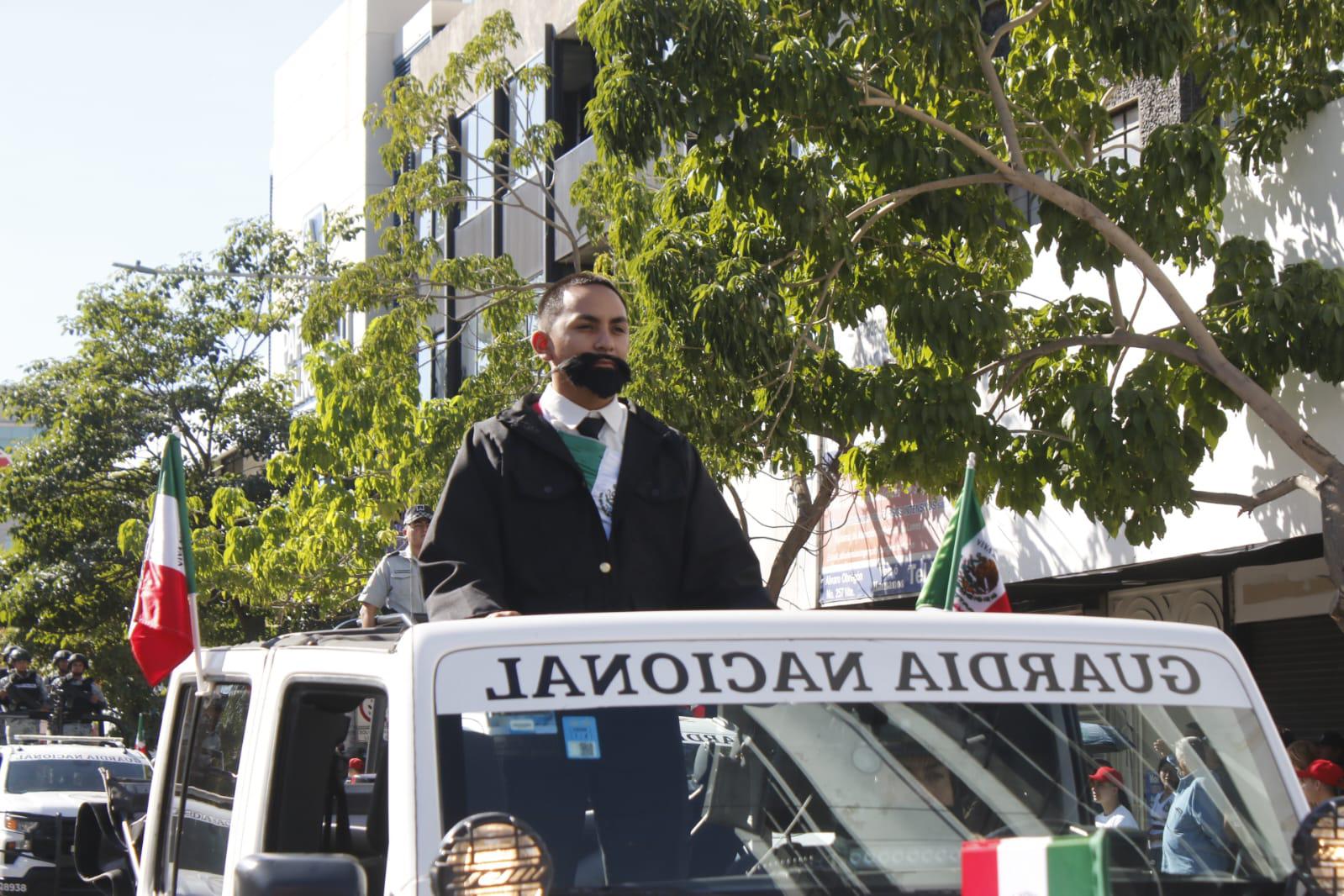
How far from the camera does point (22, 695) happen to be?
841 inches

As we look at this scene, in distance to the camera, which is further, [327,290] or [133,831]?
[327,290]

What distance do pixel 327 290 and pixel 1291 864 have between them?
46.6 feet

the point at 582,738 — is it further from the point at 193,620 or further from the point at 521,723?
the point at 193,620

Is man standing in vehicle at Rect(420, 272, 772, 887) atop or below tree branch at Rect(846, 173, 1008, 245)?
below

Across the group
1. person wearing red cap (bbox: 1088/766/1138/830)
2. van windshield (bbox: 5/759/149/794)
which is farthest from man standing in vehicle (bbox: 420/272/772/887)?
van windshield (bbox: 5/759/149/794)

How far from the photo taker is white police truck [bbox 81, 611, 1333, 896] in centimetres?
275

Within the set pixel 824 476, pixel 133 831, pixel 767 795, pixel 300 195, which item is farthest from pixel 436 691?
pixel 300 195

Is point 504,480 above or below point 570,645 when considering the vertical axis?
above

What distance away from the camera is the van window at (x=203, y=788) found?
360cm

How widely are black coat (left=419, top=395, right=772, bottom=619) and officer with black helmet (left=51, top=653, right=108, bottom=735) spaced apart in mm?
18013

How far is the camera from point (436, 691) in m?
2.79

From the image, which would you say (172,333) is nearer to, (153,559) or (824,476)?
(824,476)

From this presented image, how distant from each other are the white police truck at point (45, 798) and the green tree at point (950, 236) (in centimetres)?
788

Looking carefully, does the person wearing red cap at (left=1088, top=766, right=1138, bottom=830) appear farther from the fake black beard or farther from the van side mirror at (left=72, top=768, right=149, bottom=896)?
the van side mirror at (left=72, top=768, right=149, bottom=896)
